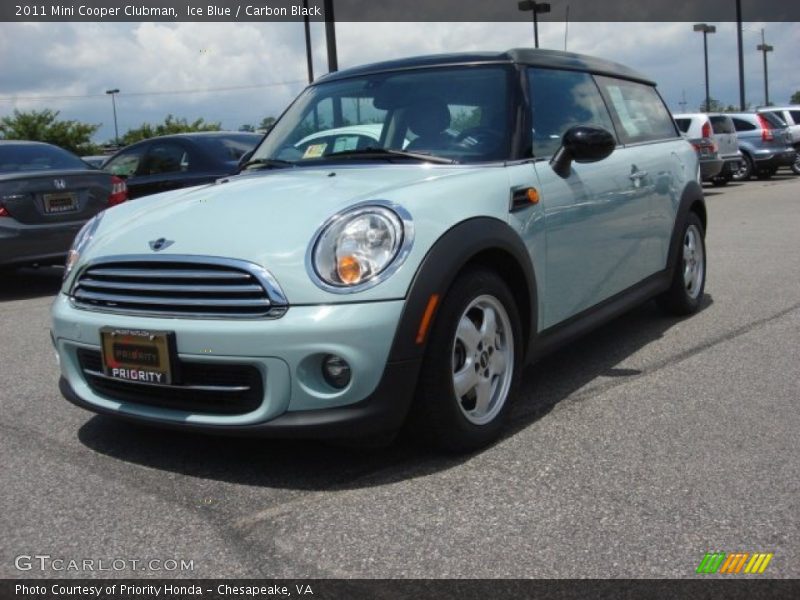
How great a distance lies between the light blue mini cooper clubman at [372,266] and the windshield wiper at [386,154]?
0.01 metres

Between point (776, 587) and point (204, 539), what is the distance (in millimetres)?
1616

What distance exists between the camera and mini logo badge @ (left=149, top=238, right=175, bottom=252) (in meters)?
3.10

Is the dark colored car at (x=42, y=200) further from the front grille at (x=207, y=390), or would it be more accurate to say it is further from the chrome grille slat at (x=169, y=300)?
the front grille at (x=207, y=390)

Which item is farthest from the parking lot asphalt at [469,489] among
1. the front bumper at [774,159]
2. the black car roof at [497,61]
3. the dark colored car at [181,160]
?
the front bumper at [774,159]

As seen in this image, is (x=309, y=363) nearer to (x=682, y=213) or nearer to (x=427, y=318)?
(x=427, y=318)

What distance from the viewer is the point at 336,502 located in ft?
9.43

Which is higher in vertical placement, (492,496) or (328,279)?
(328,279)

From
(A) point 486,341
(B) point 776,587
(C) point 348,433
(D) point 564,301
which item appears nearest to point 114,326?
(C) point 348,433

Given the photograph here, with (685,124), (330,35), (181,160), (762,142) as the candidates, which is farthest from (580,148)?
(762,142)

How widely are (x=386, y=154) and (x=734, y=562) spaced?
215cm

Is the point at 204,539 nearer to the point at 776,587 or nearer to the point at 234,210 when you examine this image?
the point at 234,210

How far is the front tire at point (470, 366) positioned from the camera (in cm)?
302

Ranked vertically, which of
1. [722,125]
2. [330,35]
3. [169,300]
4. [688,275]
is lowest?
[688,275]

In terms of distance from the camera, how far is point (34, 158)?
793 cm
